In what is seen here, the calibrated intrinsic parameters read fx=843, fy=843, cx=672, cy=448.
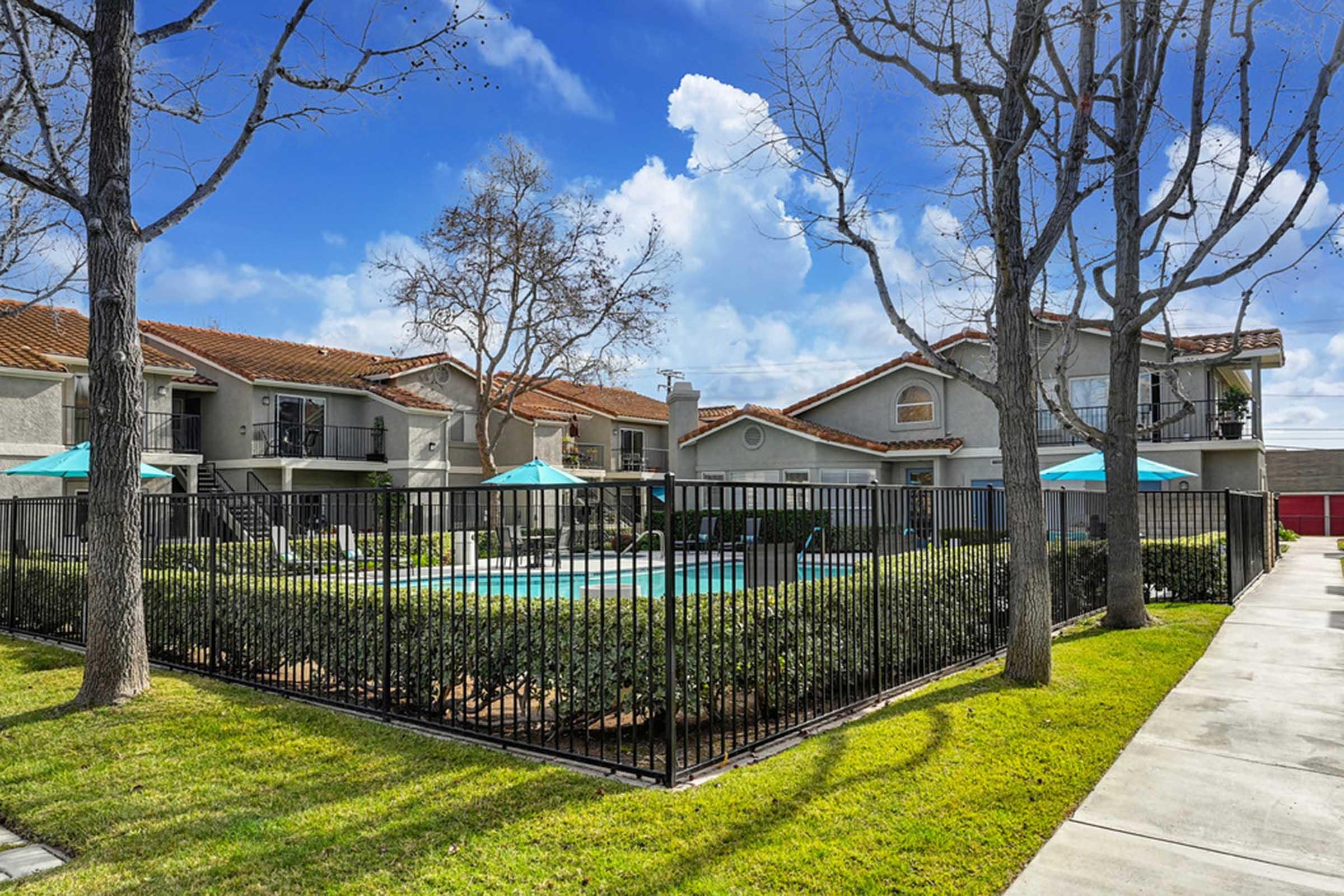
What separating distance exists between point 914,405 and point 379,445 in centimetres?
1932

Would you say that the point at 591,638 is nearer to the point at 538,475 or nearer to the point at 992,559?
the point at 992,559

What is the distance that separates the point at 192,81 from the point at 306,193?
678 centimetres

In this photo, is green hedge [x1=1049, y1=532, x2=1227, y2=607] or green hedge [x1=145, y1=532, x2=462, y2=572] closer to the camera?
green hedge [x1=145, y1=532, x2=462, y2=572]

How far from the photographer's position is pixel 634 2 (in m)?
11.6

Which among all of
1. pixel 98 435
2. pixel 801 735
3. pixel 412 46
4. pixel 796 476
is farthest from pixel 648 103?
pixel 796 476

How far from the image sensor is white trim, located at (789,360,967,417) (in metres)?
28.1

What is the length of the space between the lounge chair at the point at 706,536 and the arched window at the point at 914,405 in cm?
2408

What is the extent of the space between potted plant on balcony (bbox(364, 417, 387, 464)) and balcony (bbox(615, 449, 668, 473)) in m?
12.1

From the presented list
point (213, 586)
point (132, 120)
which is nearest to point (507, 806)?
point (213, 586)

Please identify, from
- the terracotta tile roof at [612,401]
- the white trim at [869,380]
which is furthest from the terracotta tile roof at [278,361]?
the white trim at [869,380]

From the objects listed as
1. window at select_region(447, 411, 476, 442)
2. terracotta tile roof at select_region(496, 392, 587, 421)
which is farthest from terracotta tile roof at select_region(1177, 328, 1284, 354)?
window at select_region(447, 411, 476, 442)

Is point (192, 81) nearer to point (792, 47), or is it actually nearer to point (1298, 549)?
point (792, 47)

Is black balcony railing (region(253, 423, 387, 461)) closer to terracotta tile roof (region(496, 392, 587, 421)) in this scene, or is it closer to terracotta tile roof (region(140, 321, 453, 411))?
terracotta tile roof (region(140, 321, 453, 411))

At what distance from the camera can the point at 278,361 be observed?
31375 mm
